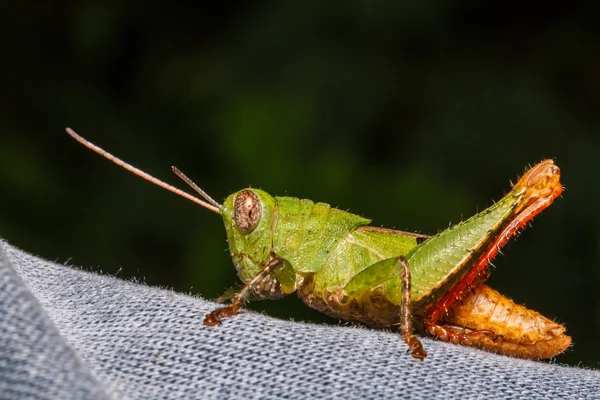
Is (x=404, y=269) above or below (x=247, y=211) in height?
below

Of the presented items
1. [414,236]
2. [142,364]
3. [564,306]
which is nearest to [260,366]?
[142,364]

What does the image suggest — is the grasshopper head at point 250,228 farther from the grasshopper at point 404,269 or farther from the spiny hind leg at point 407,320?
the spiny hind leg at point 407,320

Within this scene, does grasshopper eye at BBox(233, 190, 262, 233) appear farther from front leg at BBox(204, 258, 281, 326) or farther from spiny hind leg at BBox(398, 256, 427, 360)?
spiny hind leg at BBox(398, 256, 427, 360)

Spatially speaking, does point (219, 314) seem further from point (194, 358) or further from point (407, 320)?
point (407, 320)

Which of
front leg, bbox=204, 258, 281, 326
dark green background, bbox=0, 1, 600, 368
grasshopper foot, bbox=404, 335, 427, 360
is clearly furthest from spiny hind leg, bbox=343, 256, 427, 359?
dark green background, bbox=0, 1, 600, 368

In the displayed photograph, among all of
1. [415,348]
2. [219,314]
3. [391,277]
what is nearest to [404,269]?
[391,277]

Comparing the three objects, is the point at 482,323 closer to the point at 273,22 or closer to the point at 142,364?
the point at 142,364
